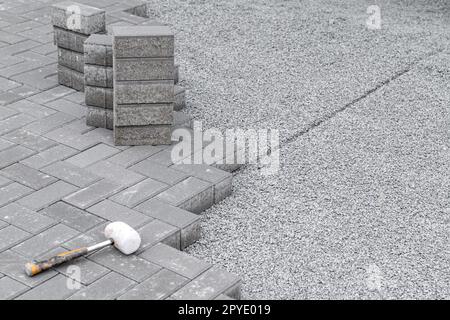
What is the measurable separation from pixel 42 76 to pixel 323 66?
3.24m

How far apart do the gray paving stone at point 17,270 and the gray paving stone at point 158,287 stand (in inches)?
21.7

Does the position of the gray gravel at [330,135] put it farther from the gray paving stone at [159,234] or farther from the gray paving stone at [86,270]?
the gray paving stone at [86,270]

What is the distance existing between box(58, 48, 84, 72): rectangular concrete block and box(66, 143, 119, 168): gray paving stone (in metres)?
1.18

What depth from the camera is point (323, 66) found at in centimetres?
901

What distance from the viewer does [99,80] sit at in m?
6.77

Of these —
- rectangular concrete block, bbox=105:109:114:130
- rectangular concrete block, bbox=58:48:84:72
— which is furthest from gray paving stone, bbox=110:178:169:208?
rectangular concrete block, bbox=58:48:84:72

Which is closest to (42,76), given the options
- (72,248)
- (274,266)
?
(72,248)

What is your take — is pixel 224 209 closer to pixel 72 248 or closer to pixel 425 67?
pixel 72 248

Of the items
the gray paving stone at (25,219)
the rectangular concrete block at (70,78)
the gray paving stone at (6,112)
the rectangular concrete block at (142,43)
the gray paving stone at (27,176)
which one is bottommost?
the gray paving stone at (25,219)

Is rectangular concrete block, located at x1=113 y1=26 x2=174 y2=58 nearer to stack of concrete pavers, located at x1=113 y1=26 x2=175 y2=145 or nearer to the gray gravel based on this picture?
stack of concrete pavers, located at x1=113 y1=26 x2=175 y2=145

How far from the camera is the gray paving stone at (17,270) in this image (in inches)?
194

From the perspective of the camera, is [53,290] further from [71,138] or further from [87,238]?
[71,138]

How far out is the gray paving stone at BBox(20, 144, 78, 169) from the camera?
635cm

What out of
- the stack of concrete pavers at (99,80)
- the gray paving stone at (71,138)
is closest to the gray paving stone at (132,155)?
the gray paving stone at (71,138)
